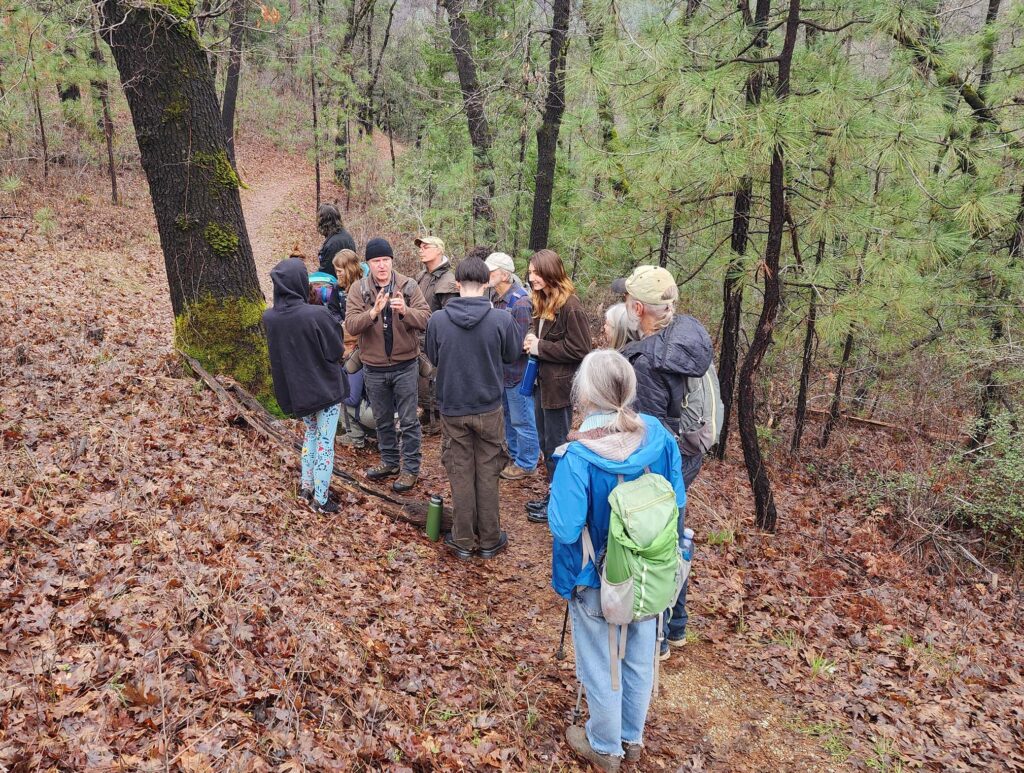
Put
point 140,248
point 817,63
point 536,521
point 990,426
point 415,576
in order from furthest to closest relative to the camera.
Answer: point 140,248 → point 990,426 → point 817,63 → point 536,521 → point 415,576

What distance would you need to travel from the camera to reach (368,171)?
22297mm

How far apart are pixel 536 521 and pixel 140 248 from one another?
13561mm

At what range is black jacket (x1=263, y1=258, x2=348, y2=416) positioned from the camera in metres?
4.74

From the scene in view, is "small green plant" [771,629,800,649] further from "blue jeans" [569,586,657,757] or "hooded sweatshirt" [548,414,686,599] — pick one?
"hooded sweatshirt" [548,414,686,599]

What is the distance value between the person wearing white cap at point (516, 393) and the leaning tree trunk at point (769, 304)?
7.35 feet

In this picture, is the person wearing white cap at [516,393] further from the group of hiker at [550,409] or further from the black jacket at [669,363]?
the black jacket at [669,363]

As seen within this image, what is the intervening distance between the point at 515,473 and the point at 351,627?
3.42 meters

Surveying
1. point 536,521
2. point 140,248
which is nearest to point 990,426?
point 536,521

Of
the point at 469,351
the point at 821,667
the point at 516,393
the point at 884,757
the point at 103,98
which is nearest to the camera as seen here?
the point at 884,757

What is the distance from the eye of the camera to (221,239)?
6.34 metres

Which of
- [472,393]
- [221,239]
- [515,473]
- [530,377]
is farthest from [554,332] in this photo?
[221,239]

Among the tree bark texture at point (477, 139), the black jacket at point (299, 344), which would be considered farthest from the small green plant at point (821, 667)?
the tree bark texture at point (477, 139)

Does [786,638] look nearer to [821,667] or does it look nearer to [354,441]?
[821,667]

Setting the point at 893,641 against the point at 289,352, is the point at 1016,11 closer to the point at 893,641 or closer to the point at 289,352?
the point at 893,641
